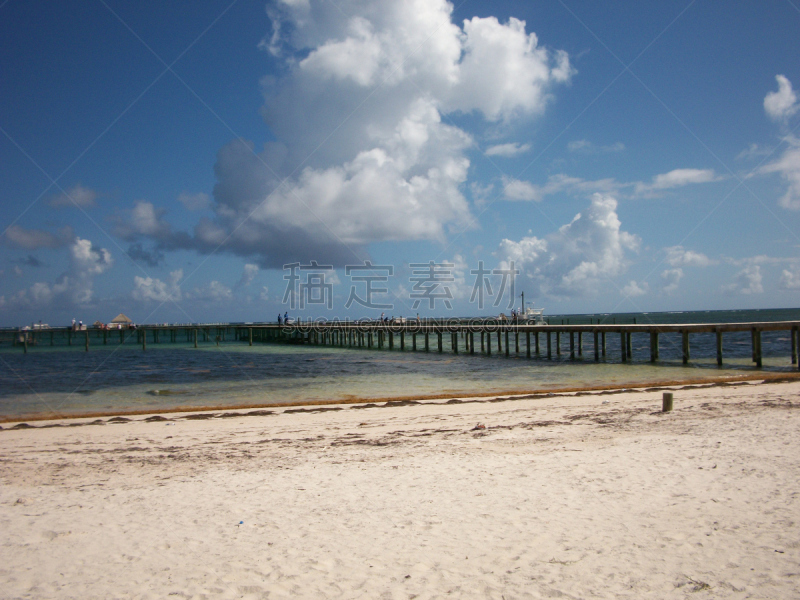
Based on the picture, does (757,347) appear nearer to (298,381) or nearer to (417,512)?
(298,381)

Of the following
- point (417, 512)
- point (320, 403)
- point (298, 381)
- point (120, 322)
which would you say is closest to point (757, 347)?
point (320, 403)

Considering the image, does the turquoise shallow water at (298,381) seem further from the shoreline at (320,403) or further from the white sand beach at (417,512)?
the white sand beach at (417,512)

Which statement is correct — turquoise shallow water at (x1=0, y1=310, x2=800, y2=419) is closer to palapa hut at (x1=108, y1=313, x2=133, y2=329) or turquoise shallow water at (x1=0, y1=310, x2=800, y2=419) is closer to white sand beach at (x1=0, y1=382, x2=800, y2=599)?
white sand beach at (x1=0, y1=382, x2=800, y2=599)

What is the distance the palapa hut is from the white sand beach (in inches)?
2648

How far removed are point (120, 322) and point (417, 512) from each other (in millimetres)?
77786

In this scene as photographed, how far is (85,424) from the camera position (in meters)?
11.5

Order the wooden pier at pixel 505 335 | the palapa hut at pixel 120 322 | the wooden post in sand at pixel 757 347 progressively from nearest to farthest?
the wooden post in sand at pixel 757 347 → the wooden pier at pixel 505 335 → the palapa hut at pixel 120 322

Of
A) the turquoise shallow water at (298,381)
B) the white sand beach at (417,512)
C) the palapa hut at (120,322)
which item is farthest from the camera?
the palapa hut at (120,322)

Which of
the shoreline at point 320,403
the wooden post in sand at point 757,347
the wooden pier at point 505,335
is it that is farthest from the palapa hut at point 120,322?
the wooden post in sand at point 757,347

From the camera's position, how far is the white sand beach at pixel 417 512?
3.93 meters

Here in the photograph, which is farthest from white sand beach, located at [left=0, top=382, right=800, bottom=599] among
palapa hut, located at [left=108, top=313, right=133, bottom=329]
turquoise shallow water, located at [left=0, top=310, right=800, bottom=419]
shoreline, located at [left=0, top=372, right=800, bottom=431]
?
palapa hut, located at [left=108, top=313, right=133, bottom=329]

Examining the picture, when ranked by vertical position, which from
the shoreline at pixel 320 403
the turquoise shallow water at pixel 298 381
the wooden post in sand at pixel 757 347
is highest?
the wooden post in sand at pixel 757 347

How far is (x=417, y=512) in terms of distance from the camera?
533 centimetres

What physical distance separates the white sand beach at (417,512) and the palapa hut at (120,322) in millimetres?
67258
